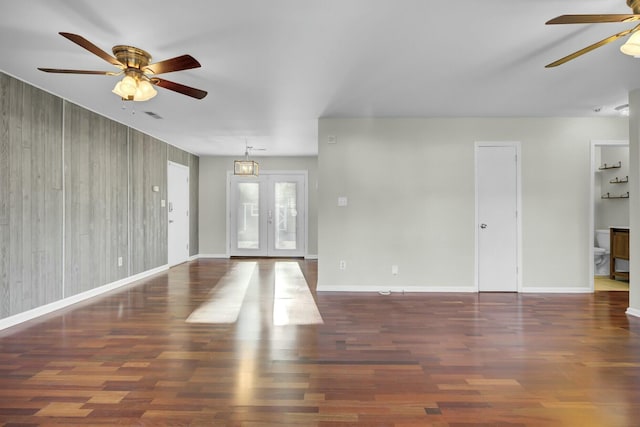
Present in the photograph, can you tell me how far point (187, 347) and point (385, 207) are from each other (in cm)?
316

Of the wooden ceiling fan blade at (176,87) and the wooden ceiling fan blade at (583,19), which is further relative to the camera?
the wooden ceiling fan blade at (176,87)

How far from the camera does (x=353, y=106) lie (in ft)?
14.8

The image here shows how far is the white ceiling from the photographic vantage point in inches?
93.7

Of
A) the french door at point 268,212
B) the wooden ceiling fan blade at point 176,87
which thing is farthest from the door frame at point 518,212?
the french door at point 268,212

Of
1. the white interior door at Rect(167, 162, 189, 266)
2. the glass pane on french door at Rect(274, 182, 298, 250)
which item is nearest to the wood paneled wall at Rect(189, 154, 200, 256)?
the white interior door at Rect(167, 162, 189, 266)

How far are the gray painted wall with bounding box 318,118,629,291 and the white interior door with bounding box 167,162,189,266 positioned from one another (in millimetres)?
3635

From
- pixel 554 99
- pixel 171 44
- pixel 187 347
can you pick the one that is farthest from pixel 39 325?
pixel 554 99

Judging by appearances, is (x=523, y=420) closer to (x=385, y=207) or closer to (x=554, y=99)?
(x=385, y=207)

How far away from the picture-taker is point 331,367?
257 cm

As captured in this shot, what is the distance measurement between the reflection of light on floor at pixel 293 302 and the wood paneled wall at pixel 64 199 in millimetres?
2423

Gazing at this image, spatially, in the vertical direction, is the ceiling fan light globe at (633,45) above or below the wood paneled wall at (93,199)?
above

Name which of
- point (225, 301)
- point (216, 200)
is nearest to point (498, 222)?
point (225, 301)

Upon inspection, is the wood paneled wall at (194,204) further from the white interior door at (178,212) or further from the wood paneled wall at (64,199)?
the wood paneled wall at (64,199)

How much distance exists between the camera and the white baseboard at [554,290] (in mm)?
4934
